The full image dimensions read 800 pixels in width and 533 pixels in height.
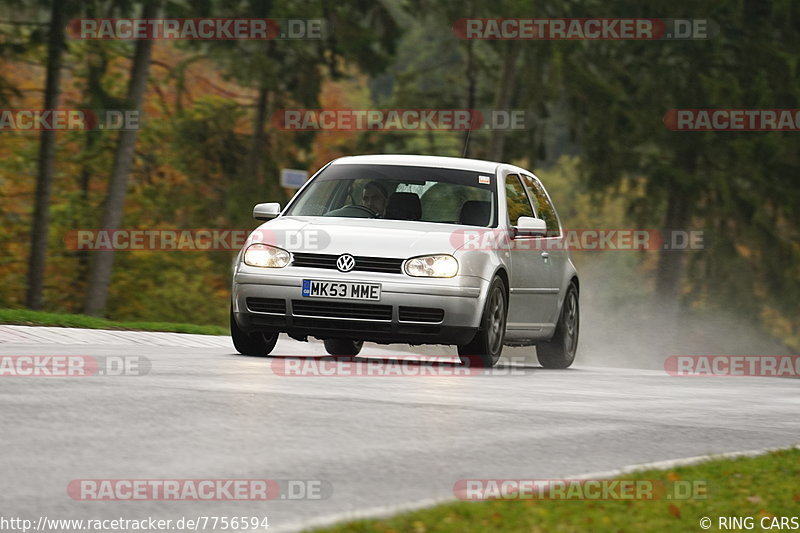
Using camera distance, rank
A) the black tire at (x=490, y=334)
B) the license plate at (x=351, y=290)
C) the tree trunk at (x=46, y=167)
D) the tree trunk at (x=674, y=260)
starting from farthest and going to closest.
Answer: the tree trunk at (x=674, y=260) < the tree trunk at (x=46, y=167) < the black tire at (x=490, y=334) < the license plate at (x=351, y=290)

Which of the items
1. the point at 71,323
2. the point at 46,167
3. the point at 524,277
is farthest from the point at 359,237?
the point at 46,167

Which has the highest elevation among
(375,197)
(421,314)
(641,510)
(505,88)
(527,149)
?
(505,88)

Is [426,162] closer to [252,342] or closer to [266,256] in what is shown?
[266,256]

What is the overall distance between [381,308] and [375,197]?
2.00m

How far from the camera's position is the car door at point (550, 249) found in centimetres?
1556

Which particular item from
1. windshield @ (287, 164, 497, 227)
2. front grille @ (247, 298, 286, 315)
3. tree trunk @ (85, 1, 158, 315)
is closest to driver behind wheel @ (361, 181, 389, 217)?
windshield @ (287, 164, 497, 227)

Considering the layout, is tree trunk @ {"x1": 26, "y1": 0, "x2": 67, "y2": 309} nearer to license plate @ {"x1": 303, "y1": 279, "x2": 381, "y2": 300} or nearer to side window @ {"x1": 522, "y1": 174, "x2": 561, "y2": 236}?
side window @ {"x1": 522, "y1": 174, "x2": 561, "y2": 236}

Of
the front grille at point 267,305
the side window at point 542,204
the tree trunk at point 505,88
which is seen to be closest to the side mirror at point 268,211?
the front grille at point 267,305

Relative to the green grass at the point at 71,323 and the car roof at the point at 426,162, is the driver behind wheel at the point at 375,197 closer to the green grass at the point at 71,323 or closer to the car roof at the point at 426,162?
the car roof at the point at 426,162

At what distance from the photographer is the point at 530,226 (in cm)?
1428

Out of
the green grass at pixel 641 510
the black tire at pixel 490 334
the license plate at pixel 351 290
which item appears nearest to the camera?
the green grass at pixel 641 510

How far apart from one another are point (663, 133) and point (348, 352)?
2426 cm

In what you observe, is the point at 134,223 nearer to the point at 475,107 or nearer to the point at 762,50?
the point at 475,107

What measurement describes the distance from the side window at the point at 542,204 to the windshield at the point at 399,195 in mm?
1241
